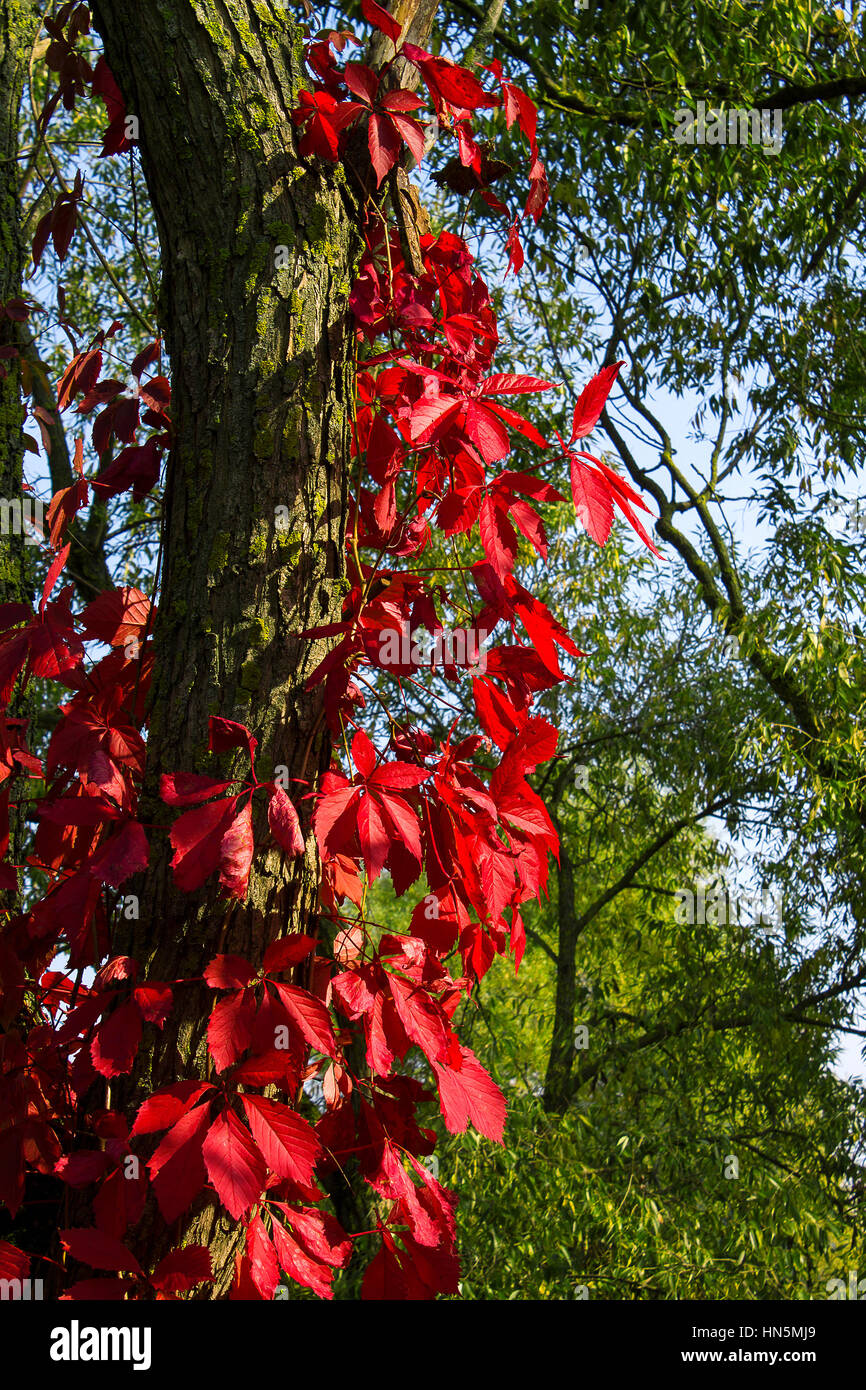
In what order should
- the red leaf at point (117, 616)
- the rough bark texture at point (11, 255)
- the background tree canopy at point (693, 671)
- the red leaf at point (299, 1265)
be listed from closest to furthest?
1. the red leaf at point (299, 1265)
2. the red leaf at point (117, 616)
3. the rough bark texture at point (11, 255)
4. the background tree canopy at point (693, 671)

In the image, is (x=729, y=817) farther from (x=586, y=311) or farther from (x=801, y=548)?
(x=586, y=311)

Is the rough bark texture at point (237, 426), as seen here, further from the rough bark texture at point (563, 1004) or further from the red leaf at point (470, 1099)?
the rough bark texture at point (563, 1004)

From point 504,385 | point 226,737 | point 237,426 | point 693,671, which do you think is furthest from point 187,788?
point 693,671

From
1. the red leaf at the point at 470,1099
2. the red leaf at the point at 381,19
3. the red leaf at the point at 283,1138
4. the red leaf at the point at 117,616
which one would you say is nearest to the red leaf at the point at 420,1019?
the red leaf at the point at 470,1099

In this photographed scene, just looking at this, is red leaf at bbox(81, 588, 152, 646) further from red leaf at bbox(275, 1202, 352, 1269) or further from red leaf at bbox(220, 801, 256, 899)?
red leaf at bbox(275, 1202, 352, 1269)

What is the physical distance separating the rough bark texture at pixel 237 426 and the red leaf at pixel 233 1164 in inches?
5.4

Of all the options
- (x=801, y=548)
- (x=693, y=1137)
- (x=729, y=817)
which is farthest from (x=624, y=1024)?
(x=801, y=548)

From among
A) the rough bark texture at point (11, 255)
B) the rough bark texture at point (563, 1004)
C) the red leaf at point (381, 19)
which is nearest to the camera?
the red leaf at point (381, 19)

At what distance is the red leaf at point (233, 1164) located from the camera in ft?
3.01

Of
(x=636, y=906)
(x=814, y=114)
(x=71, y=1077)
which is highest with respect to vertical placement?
(x=814, y=114)

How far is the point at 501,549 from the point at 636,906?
563 centimetres

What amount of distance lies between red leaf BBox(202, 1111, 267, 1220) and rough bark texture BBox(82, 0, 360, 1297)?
14 centimetres

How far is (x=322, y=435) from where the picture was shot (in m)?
1.15
